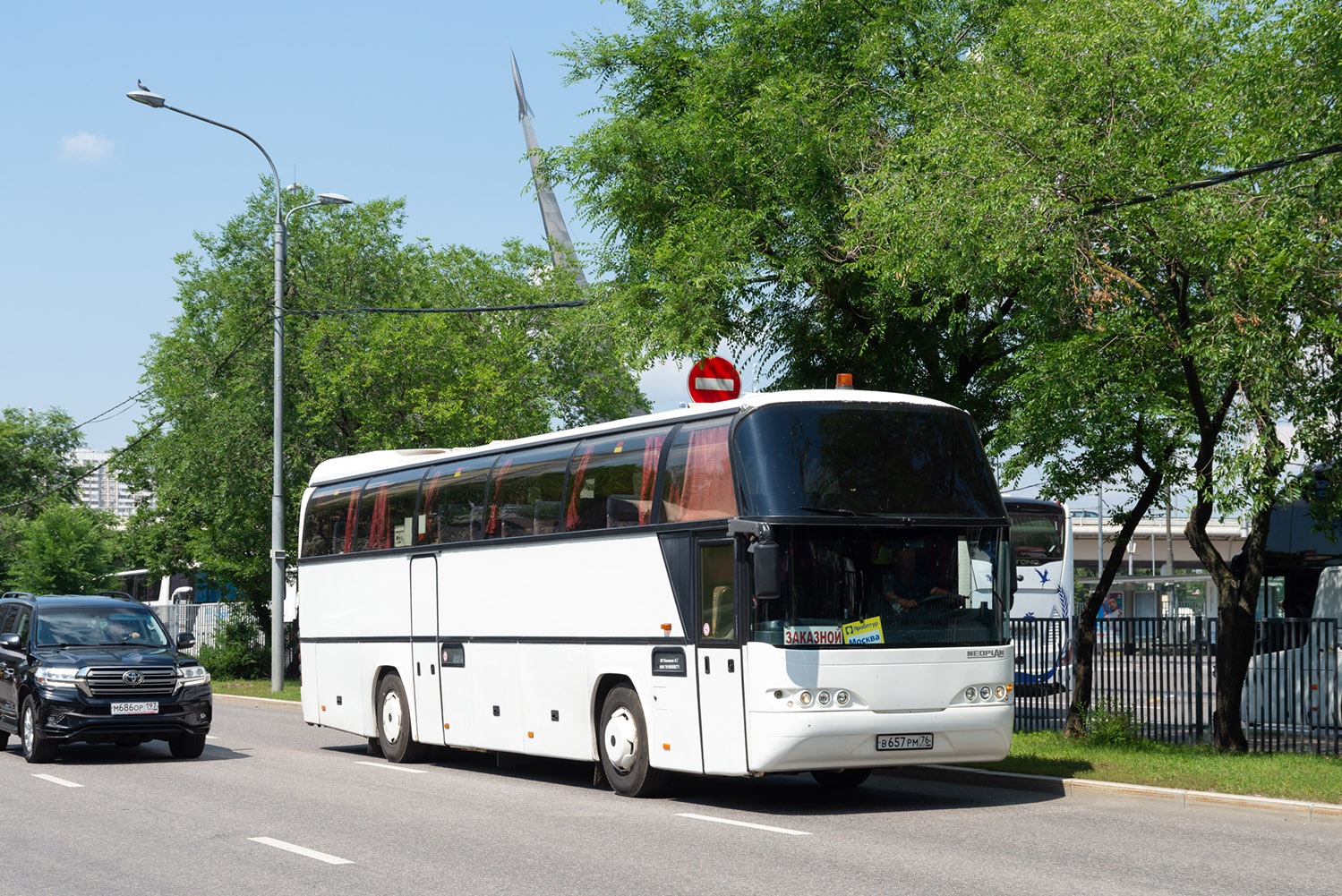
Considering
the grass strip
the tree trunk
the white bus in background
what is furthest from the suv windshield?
the white bus in background

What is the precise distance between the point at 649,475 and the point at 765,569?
2.34 meters

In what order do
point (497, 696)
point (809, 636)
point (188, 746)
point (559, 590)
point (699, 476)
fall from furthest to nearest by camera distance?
point (188, 746) < point (497, 696) < point (559, 590) < point (699, 476) < point (809, 636)

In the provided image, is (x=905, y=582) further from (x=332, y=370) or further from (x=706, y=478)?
(x=332, y=370)

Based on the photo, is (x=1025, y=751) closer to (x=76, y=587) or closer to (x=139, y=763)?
(x=139, y=763)

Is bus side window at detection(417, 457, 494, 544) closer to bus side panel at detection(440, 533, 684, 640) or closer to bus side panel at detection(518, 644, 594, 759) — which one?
bus side panel at detection(440, 533, 684, 640)

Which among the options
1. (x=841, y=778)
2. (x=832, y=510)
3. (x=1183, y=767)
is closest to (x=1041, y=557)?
A: (x=1183, y=767)

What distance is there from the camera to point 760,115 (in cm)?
2014

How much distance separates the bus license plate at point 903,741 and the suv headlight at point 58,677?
1029 cm

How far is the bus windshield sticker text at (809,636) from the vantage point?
1231cm

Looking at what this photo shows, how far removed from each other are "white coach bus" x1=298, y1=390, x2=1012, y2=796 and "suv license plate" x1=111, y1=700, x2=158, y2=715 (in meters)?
4.67

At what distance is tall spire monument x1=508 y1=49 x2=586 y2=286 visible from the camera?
24.0 meters

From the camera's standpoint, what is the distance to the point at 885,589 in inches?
500

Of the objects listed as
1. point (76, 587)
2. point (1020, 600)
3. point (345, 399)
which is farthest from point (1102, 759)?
point (76, 587)

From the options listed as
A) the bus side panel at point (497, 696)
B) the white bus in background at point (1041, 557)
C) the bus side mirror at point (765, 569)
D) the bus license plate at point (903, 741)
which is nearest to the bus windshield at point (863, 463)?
the bus side mirror at point (765, 569)
